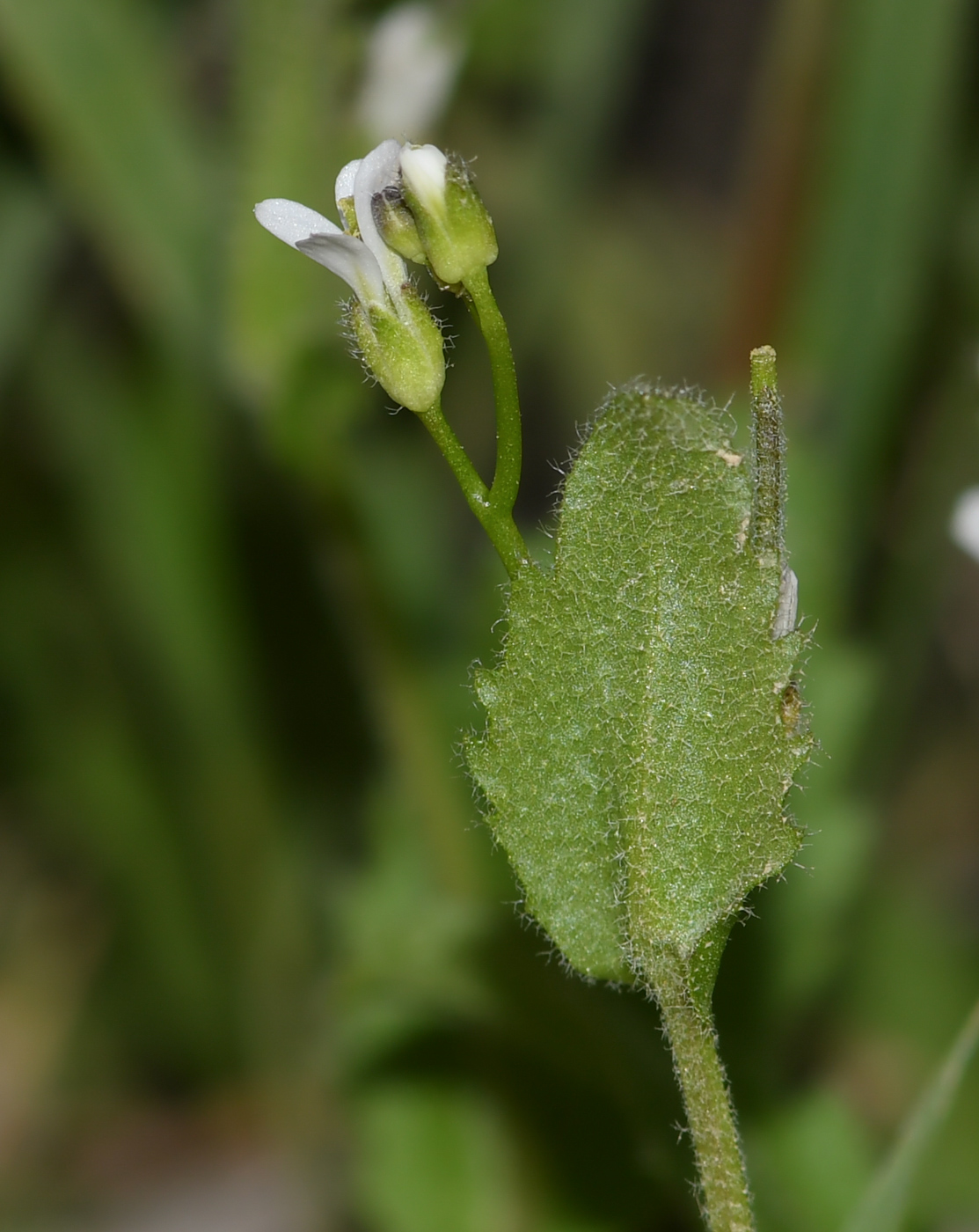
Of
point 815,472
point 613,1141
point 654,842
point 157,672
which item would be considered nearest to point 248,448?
point 157,672

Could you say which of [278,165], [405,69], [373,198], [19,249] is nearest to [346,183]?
[373,198]

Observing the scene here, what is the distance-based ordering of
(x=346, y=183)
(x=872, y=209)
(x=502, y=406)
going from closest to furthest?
(x=502, y=406) < (x=346, y=183) < (x=872, y=209)

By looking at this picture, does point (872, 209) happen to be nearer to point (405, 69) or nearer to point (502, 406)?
point (405, 69)

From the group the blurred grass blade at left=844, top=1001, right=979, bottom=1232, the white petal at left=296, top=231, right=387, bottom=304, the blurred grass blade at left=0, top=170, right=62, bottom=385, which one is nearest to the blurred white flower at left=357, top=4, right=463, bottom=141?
the blurred grass blade at left=0, top=170, right=62, bottom=385

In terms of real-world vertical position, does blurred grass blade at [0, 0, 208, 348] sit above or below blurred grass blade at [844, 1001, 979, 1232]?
above

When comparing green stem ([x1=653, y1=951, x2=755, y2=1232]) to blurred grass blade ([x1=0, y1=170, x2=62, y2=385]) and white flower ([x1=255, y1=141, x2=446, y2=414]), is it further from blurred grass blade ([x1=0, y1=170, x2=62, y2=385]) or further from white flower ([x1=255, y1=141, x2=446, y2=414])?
blurred grass blade ([x1=0, y1=170, x2=62, y2=385])

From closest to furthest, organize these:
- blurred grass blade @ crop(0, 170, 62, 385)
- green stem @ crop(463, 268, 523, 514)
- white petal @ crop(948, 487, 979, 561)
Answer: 1. green stem @ crop(463, 268, 523, 514)
2. white petal @ crop(948, 487, 979, 561)
3. blurred grass blade @ crop(0, 170, 62, 385)

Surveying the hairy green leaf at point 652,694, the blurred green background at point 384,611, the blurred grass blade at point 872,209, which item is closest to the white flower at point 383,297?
the hairy green leaf at point 652,694

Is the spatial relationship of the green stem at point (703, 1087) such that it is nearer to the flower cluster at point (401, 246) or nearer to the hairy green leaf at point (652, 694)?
the hairy green leaf at point (652, 694)
